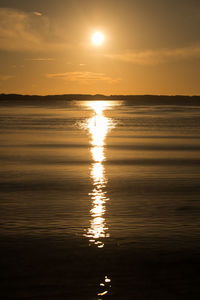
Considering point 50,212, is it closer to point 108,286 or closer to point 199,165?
point 108,286

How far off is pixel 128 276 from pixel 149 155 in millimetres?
22048

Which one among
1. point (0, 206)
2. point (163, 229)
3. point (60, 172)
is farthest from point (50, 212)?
point (60, 172)

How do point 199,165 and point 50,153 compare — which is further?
point 50,153

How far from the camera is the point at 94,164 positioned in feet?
91.6

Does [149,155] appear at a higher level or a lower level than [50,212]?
higher

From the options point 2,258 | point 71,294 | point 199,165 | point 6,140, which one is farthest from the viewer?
point 6,140

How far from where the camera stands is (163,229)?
13.6m

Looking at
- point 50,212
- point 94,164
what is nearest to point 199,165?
point 94,164

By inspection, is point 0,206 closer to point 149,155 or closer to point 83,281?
point 83,281

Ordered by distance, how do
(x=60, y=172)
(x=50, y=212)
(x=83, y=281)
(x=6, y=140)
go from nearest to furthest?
(x=83, y=281)
(x=50, y=212)
(x=60, y=172)
(x=6, y=140)

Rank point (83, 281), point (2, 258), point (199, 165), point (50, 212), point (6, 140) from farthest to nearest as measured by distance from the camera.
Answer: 1. point (6, 140)
2. point (199, 165)
3. point (50, 212)
4. point (2, 258)
5. point (83, 281)

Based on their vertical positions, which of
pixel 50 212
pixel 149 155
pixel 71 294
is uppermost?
pixel 149 155

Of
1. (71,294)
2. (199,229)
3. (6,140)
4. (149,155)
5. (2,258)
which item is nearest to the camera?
(71,294)

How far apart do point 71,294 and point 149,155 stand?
2323cm
